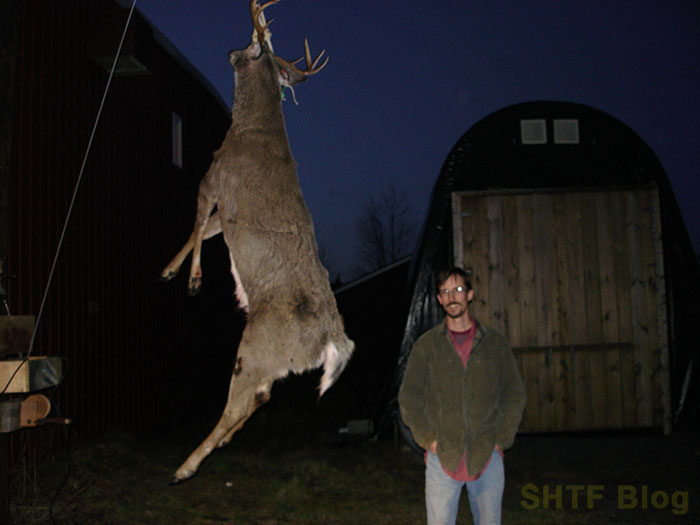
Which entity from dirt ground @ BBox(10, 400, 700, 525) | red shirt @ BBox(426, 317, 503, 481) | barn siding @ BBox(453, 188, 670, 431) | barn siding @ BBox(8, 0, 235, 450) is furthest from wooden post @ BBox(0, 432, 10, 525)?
barn siding @ BBox(453, 188, 670, 431)

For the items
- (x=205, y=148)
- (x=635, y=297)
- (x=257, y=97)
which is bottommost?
A: (x=635, y=297)

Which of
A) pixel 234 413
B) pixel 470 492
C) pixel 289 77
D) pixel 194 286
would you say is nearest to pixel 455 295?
pixel 470 492

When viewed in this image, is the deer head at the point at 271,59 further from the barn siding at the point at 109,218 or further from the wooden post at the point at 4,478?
the barn siding at the point at 109,218

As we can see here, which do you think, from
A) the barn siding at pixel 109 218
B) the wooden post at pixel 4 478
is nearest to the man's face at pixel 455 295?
the wooden post at pixel 4 478

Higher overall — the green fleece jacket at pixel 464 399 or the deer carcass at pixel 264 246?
the deer carcass at pixel 264 246

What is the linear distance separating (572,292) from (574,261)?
336mm

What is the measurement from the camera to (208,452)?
8.82 feet

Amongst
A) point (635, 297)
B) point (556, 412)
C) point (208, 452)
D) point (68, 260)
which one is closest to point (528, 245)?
point (635, 297)

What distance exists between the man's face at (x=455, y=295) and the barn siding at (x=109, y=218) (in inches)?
116

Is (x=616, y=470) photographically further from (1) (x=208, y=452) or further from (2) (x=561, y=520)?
(1) (x=208, y=452)

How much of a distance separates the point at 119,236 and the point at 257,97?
440cm

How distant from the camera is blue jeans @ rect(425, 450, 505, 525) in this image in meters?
2.79

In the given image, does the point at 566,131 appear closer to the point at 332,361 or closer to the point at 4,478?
the point at 332,361

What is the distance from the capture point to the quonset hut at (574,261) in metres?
5.97
